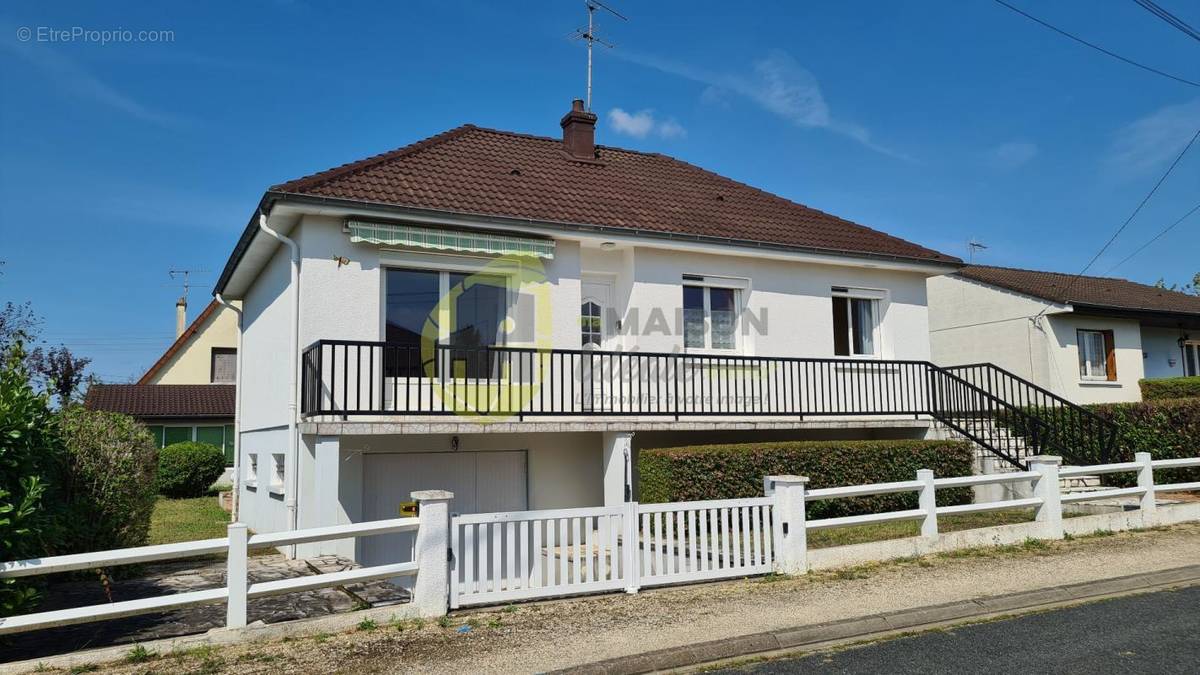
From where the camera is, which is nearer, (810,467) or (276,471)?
(810,467)

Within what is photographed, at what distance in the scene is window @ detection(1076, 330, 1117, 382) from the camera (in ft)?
76.2

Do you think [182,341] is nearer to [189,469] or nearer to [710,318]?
[189,469]

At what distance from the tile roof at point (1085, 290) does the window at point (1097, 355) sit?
92 centimetres

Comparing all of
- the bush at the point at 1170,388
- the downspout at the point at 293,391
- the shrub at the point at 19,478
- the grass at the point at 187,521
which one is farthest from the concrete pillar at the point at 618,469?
the bush at the point at 1170,388

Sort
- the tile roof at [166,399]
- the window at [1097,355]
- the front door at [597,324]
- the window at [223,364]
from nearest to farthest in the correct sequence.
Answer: the front door at [597,324]
the window at [1097,355]
the tile roof at [166,399]
the window at [223,364]

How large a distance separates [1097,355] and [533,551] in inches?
830

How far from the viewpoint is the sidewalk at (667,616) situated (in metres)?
6.17

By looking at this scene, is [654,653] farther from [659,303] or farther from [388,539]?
[659,303]

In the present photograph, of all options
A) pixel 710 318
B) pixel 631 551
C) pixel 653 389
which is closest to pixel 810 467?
pixel 653 389

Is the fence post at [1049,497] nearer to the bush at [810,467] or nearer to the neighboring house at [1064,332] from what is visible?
the bush at [810,467]

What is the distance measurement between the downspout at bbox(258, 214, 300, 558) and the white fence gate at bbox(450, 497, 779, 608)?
4030 millimetres

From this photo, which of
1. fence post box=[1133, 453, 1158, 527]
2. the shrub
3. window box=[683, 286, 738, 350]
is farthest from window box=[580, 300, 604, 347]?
the shrub

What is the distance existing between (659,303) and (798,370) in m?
2.59

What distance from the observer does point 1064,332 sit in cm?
2269
